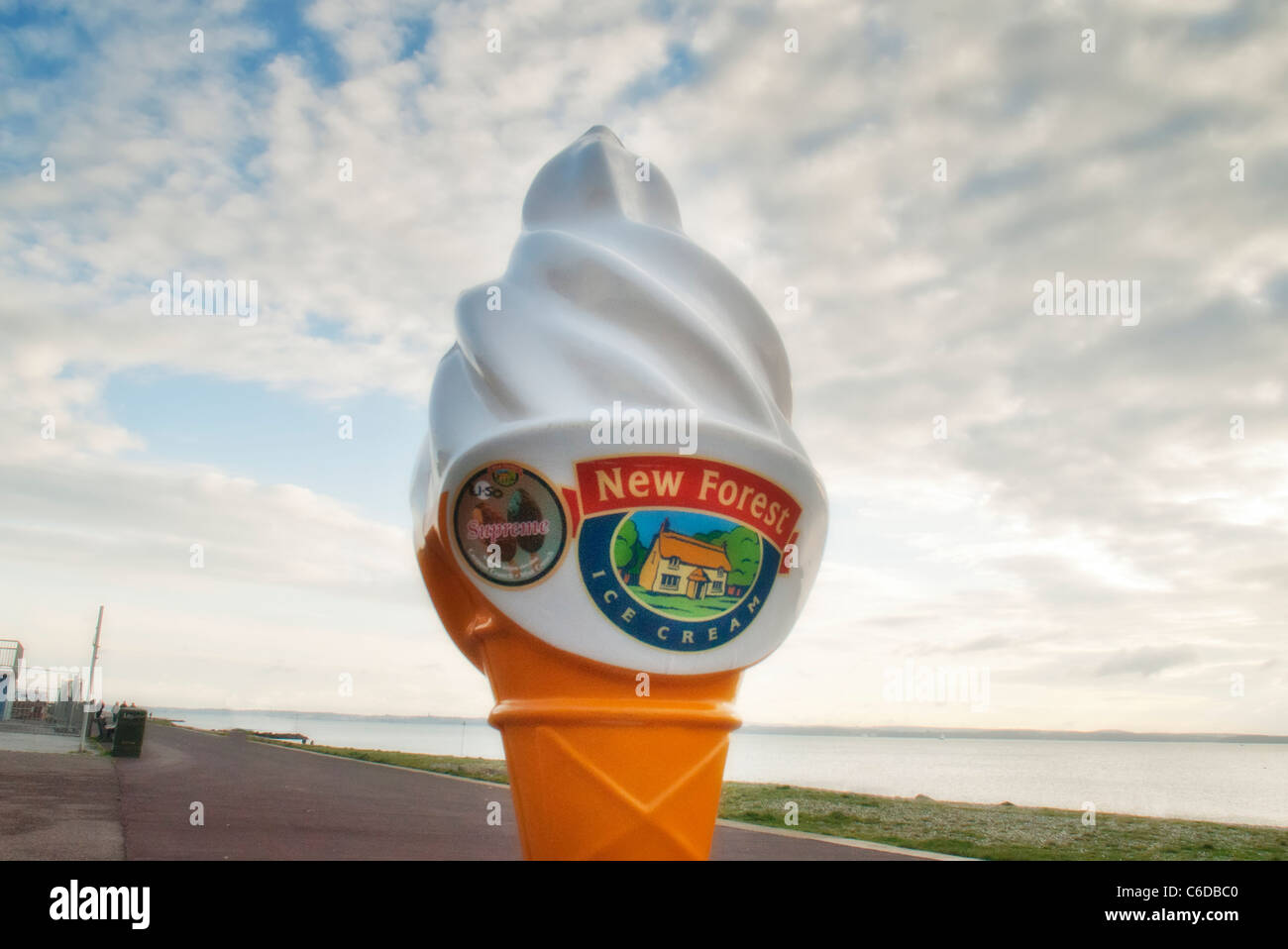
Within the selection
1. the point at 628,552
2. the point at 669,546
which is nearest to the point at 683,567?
the point at 669,546

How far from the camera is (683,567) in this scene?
3.85m

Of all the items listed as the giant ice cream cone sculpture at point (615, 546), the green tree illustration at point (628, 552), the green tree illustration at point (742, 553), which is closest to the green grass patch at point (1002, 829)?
the giant ice cream cone sculpture at point (615, 546)

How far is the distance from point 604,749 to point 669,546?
87 cm

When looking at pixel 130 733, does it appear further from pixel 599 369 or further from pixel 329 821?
pixel 599 369

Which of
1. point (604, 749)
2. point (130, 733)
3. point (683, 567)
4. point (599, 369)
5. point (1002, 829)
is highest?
point (599, 369)

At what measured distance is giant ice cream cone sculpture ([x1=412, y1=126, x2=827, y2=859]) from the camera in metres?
3.83

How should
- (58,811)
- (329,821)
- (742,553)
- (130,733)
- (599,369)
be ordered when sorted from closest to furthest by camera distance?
(742,553) → (599,369) → (58,811) → (329,821) → (130,733)

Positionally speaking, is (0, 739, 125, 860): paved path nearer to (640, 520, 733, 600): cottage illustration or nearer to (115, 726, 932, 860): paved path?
(115, 726, 932, 860): paved path

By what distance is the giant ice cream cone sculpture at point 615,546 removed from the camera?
383cm

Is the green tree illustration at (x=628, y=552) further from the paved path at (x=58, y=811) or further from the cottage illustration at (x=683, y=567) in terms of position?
the paved path at (x=58, y=811)

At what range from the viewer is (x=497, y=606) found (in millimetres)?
3922
